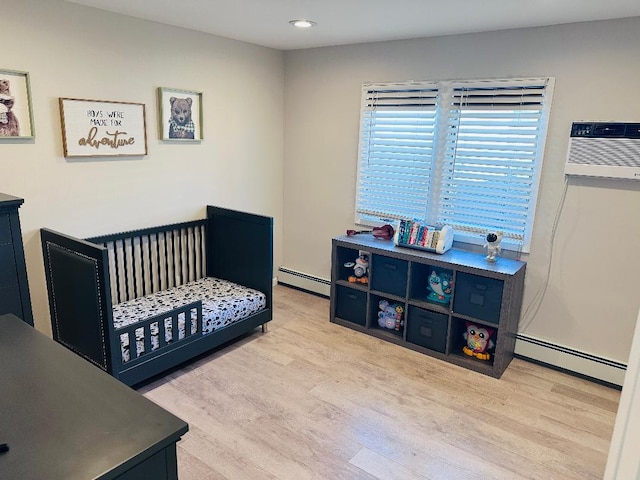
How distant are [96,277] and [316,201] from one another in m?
2.21

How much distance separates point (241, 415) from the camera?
250cm

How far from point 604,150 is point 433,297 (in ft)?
4.70

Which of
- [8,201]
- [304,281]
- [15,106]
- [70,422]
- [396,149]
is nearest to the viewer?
[70,422]

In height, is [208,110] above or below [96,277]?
above

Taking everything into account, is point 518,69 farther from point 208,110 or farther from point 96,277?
point 96,277

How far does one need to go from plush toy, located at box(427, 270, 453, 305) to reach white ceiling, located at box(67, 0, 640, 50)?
1.68 metres

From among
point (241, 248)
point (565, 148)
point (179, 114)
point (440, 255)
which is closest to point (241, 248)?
point (241, 248)

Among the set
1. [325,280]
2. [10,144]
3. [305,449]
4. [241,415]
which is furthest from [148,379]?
[325,280]

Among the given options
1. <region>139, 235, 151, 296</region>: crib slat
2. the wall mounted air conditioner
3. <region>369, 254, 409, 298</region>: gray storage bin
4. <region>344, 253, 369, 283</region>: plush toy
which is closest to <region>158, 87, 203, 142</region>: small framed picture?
<region>139, 235, 151, 296</region>: crib slat

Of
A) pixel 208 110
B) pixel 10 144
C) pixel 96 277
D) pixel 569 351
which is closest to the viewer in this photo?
pixel 96 277

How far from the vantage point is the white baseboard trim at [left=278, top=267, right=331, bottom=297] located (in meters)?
4.29

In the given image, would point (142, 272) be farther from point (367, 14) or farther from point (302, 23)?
point (367, 14)

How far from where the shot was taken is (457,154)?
3.30 meters

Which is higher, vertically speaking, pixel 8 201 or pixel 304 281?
pixel 8 201
